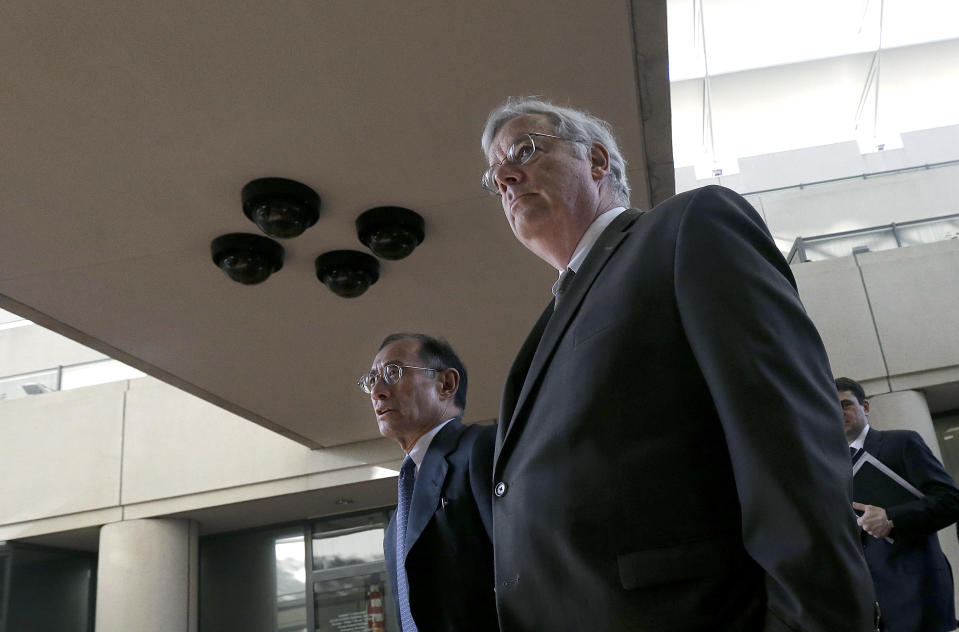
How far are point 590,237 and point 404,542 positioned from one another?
1.34 m

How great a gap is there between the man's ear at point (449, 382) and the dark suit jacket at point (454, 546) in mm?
472

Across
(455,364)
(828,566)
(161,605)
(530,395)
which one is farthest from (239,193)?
(161,605)

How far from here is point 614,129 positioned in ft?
13.8

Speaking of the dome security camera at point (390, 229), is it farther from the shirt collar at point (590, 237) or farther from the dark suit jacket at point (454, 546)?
the shirt collar at point (590, 237)

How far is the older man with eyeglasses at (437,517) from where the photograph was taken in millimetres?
2598

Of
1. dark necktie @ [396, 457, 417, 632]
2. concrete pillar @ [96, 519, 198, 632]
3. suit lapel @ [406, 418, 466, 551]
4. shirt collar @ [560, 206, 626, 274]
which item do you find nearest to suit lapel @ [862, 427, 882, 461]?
suit lapel @ [406, 418, 466, 551]

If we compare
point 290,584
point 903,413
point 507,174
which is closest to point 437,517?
point 507,174

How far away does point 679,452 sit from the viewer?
131cm

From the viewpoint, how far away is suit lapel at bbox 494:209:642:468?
153cm

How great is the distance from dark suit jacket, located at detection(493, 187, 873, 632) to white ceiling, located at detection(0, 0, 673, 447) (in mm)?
2259

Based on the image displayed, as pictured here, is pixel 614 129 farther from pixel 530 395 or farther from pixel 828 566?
pixel 828 566

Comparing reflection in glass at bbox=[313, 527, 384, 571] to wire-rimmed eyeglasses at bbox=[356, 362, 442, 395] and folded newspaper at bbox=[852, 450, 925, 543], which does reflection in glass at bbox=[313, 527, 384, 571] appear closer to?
folded newspaper at bbox=[852, 450, 925, 543]

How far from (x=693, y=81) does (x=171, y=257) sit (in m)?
14.2

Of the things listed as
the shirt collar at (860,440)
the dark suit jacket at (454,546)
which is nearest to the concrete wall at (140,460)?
the shirt collar at (860,440)
